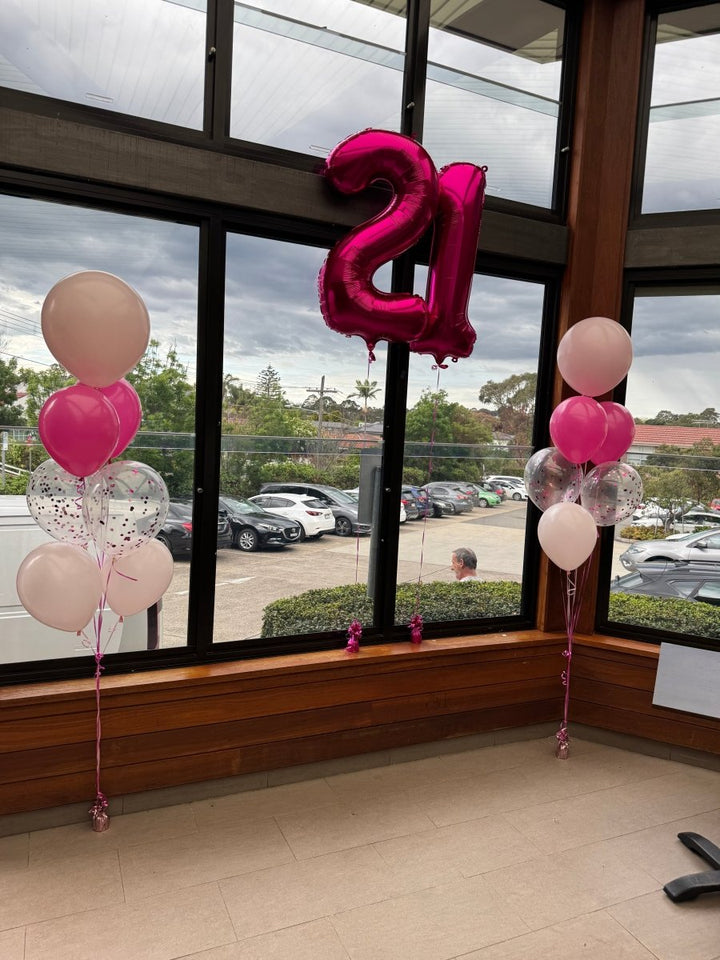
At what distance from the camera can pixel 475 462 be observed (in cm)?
342

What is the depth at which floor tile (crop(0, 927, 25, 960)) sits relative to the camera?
1947mm

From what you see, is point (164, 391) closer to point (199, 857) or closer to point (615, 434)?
point (199, 857)

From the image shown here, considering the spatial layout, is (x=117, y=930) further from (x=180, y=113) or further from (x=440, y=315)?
(x=180, y=113)

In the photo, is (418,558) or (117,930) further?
(418,558)

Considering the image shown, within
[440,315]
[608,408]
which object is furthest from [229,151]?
[608,408]

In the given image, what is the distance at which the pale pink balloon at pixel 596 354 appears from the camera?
9.27ft

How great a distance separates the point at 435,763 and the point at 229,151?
275cm

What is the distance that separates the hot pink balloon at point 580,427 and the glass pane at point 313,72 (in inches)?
56.5

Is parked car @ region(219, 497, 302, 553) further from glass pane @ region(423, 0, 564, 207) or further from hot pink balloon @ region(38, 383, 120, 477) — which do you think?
glass pane @ region(423, 0, 564, 207)

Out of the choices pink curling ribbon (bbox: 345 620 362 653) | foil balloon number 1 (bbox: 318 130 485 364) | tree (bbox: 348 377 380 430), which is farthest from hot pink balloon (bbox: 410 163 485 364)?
pink curling ribbon (bbox: 345 620 362 653)

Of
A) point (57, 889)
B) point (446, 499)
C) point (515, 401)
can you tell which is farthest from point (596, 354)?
point (57, 889)

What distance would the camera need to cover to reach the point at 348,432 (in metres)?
3.08

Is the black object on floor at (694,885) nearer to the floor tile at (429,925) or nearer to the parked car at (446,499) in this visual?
the floor tile at (429,925)

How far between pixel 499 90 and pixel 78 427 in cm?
251
